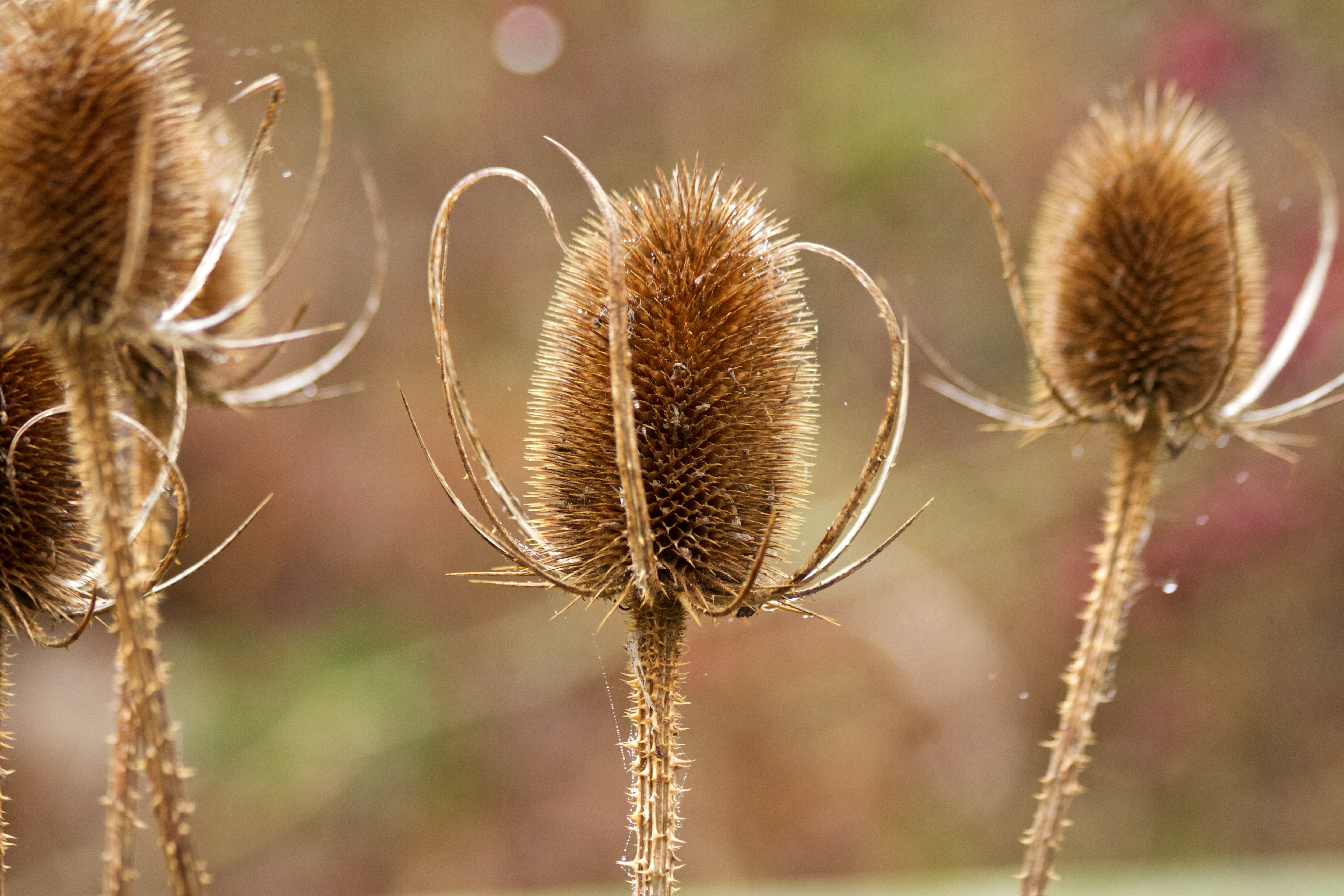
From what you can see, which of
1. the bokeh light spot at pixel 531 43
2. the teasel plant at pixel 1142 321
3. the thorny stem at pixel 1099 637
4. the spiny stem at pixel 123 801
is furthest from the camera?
the bokeh light spot at pixel 531 43

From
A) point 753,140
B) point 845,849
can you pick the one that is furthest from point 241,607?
point 753,140

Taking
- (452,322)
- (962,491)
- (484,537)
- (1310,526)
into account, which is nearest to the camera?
(484,537)

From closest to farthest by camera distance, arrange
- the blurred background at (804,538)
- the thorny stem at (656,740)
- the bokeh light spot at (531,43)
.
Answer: the thorny stem at (656,740) → the blurred background at (804,538) → the bokeh light spot at (531,43)

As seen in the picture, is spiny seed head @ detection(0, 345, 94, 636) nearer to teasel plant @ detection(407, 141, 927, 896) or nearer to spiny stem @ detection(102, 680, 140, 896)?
spiny stem @ detection(102, 680, 140, 896)

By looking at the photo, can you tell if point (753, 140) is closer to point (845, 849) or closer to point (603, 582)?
point (845, 849)

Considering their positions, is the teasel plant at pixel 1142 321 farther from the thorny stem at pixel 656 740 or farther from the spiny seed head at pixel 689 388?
the thorny stem at pixel 656 740

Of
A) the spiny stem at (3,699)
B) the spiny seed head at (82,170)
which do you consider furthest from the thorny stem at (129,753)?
the spiny seed head at (82,170)

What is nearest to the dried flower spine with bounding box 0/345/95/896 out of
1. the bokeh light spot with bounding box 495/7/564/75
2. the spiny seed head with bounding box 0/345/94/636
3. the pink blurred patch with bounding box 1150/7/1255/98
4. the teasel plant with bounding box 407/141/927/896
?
the spiny seed head with bounding box 0/345/94/636

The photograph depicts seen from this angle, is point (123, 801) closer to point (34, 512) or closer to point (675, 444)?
Answer: point (34, 512)
